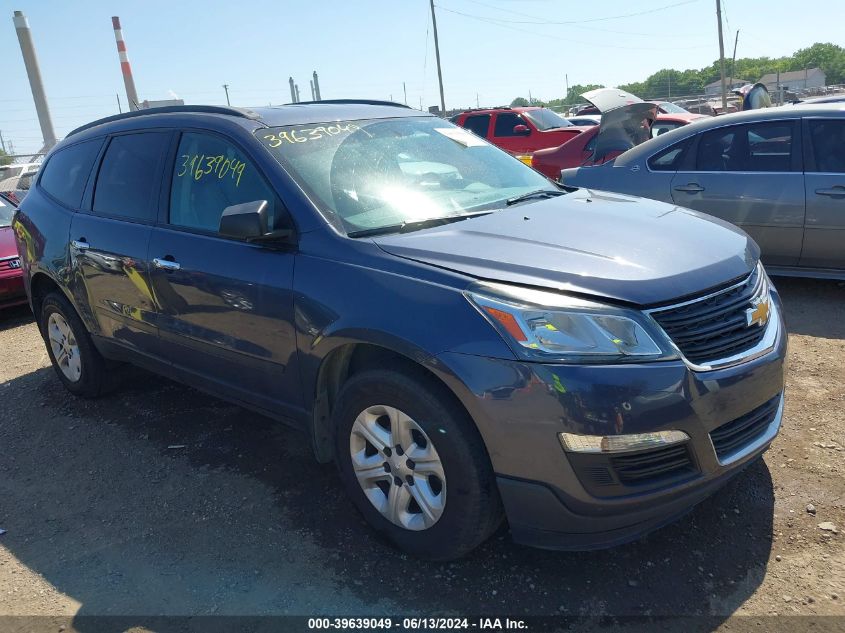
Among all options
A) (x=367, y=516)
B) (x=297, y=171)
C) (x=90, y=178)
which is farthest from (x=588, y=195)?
(x=90, y=178)

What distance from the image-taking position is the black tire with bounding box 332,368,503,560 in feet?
8.29

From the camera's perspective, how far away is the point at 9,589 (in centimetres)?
297

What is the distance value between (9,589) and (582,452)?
8.09 ft

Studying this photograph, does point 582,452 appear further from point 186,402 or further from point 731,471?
point 186,402

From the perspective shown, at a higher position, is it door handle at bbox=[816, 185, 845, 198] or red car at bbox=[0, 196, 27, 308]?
door handle at bbox=[816, 185, 845, 198]

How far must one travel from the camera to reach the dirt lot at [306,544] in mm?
2615

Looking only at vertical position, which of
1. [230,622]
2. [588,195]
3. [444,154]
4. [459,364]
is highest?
[444,154]

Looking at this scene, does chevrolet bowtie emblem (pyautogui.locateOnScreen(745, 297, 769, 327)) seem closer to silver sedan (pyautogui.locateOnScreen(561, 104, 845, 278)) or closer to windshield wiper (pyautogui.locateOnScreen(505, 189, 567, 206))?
windshield wiper (pyautogui.locateOnScreen(505, 189, 567, 206))

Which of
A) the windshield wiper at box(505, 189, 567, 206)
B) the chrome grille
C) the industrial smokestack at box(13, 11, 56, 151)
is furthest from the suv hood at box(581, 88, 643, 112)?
the industrial smokestack at box(13, 11, 56, 151)

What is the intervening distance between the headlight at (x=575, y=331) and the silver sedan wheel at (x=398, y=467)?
1.80 ft

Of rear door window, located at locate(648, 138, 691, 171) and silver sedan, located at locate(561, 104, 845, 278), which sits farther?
rear door window, located at locate(648, 138, 691, 171)

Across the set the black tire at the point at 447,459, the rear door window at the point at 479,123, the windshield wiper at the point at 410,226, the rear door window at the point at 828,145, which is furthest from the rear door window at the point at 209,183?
the rear door window at the point at 479,123

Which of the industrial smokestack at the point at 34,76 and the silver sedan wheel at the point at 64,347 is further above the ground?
the industrial smokestack at the point at 34,76

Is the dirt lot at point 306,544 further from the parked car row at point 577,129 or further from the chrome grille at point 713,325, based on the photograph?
the parked car row at point 577,129
